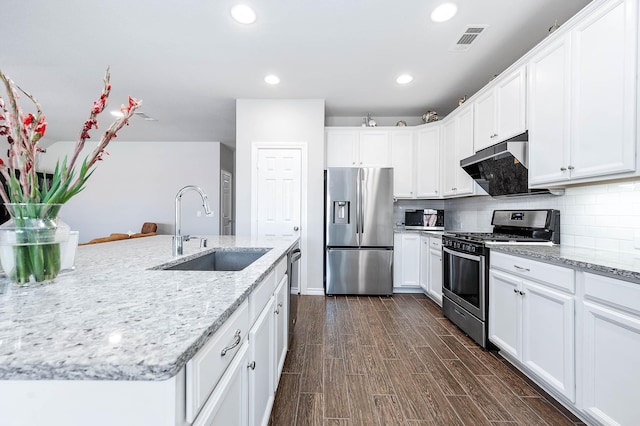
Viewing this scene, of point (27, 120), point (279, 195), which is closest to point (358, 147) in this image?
point (279, 195)

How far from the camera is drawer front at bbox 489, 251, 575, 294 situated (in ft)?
5.32

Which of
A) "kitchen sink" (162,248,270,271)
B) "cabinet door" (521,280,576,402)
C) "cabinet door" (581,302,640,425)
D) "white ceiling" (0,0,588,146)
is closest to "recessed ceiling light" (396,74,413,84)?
"white ceiling" (0,0,588,146)

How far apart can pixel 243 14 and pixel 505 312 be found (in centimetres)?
300

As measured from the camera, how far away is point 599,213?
2100mm

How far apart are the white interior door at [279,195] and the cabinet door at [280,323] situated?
6.60 ft

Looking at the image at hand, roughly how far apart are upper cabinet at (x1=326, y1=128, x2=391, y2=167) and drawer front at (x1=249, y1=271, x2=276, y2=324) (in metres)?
3.03

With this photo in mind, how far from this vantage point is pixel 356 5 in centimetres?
221

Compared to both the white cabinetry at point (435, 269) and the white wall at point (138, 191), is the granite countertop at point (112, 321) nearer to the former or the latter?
the white cabinetry at point (435, 269)

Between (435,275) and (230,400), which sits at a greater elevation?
(230,400)

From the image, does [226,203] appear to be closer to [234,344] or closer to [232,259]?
[232,259]

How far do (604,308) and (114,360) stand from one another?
195 cm

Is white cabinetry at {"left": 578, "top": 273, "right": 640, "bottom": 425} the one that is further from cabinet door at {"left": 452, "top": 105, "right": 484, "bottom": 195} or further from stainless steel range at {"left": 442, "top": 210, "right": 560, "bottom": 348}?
cabinet door at {"left": 452, "top": 105, "right": 484, "bottom": 195}

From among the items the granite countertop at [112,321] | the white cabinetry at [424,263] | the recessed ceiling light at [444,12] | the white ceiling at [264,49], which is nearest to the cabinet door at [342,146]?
the white ceiling at [264,49]

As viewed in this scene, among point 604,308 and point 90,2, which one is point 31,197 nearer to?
point 90,2
